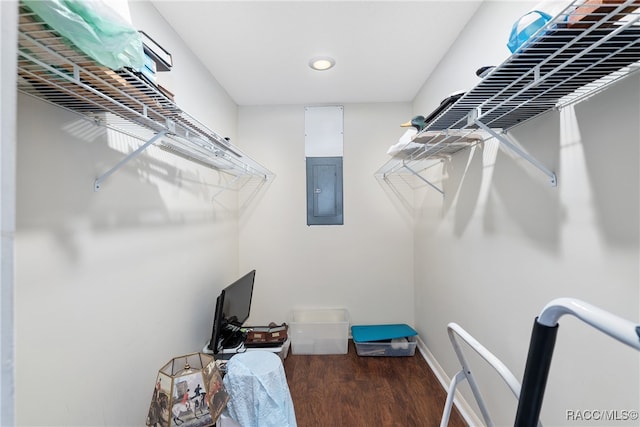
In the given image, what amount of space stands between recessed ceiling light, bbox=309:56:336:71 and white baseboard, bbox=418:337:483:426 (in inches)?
93.4

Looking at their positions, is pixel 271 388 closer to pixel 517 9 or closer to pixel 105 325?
pixel 105 325

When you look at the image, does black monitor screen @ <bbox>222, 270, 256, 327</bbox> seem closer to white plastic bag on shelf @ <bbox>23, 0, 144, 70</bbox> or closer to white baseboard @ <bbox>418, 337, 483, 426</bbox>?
white plastic bag on shelf @ <bbox>23, 0, 144, 70</bbox>

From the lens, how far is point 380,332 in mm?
2408

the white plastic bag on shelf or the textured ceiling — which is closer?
the white plastic bag on shelf

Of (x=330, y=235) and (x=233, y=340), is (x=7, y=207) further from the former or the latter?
(x=330, y=235)

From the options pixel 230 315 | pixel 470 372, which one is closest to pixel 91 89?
pixel 470 372

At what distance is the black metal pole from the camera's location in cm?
49

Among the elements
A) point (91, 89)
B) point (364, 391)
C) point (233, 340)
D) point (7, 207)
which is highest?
point (91, 89)

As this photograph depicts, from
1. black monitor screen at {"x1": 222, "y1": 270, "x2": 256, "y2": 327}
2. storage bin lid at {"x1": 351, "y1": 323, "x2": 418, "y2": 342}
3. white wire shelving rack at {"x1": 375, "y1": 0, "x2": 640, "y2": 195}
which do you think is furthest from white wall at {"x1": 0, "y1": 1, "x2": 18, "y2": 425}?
storage bin lid at {"x1": 351, "y1": 323, "x2": 418, "y2": 342}

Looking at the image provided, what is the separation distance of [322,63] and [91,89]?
1542mm

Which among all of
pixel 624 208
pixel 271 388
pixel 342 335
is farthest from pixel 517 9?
pixel 342 335

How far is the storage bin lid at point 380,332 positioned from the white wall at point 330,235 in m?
0.11

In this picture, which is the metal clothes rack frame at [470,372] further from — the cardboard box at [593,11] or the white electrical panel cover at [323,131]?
the white electrical panel cover at [323,131]

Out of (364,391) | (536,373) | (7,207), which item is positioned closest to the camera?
(7,207)
